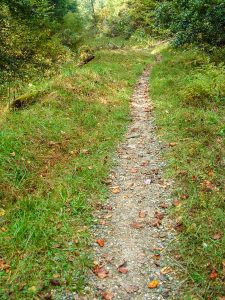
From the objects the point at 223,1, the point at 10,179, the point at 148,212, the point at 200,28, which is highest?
the point at 223,1

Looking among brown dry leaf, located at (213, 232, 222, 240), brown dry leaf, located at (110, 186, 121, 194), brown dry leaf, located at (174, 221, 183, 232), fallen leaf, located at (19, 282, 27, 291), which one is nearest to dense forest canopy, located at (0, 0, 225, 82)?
brown dry leaf, located at (110, 186, 121, 194)

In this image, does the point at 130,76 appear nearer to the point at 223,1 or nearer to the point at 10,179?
the point at 223,1

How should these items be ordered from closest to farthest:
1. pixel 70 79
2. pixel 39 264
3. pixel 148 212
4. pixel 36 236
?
pixel 39 264 < pixel 36 236 < pixel 148 212 < pixel 70 79

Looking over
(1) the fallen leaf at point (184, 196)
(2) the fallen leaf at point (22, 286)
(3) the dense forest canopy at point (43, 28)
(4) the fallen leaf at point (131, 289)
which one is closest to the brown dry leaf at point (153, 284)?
(4) the fallen leaf at point (131, 289)

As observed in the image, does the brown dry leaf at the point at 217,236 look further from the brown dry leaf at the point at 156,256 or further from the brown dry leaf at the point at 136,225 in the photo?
the brown dry leaf at the point at 136,225

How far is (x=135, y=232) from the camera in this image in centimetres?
458

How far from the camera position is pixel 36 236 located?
171 inches

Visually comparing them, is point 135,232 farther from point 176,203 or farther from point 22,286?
point 22,286

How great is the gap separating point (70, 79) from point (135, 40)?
89.9 feet

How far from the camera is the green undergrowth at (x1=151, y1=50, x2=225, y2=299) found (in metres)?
3.79

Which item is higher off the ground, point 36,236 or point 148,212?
point 36,236

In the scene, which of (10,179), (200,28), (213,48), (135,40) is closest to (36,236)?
(10,179)

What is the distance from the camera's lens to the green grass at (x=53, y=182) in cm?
387

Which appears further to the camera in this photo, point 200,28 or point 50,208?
point 200,28
